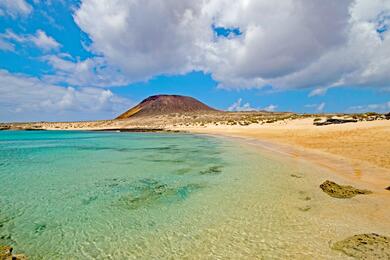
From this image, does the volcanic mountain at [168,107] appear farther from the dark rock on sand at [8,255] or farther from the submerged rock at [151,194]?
the dark rock on sand at [8,255]

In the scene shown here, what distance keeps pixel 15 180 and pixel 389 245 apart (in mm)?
15826

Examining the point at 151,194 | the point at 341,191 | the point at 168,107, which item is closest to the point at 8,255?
the point at 151,194

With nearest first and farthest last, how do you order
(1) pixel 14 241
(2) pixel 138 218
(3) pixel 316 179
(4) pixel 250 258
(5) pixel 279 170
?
(4) pixel 250 258
(1) pixel 14 241
(2) pixel 138 218
(3) pixel 316 179
(5) pixel 279 170

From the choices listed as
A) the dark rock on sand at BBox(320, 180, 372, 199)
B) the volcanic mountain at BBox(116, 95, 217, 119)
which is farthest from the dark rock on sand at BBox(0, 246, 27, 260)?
the volcanic mountain at BBox(116, 95, 217, 119)

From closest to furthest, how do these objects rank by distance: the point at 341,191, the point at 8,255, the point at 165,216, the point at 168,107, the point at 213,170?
1. the point at 8,255
2. the point at 165,216
3. the point at 341,191
4. the point at 213,170
5. the point at 168,107

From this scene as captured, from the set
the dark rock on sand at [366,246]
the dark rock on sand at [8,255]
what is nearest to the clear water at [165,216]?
the dark rock on sand at [8,255]

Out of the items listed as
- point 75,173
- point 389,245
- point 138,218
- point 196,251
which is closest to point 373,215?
point 389,245

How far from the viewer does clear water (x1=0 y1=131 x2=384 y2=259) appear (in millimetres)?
5965

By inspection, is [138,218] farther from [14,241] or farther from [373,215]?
[373,215]

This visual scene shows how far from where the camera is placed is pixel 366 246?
561 cm

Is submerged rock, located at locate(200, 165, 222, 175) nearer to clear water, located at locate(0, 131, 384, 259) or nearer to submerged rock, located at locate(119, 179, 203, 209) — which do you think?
clear water, located at locate(0, 131, 384, 259)

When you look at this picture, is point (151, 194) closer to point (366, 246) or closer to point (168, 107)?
point (366, 246)

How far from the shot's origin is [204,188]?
36.3 feet

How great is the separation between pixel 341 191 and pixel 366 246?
13.8 ft
